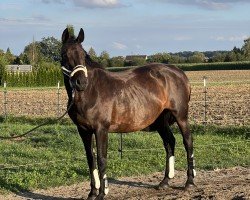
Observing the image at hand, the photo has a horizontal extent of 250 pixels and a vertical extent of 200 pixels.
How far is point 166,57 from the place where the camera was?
8081 centimetres

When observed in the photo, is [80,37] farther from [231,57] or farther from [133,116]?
[231,57]

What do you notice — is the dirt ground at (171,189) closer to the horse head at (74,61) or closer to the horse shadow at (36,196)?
the horse shadow at (36,196)

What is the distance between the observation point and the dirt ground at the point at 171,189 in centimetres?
666

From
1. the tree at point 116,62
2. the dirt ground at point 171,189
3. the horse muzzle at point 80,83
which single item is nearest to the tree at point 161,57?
the tree at point 116,62

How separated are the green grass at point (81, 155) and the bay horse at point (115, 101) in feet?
5.15

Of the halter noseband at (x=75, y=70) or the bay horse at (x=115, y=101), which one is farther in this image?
the bay horse at (x=115, y=101)

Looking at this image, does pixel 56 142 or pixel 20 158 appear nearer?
pixel 20 158

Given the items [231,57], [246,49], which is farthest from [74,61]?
[246,49]

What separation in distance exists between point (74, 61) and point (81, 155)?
16.6ft

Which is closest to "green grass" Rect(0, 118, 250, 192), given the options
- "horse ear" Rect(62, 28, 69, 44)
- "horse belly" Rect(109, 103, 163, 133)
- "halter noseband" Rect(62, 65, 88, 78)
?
"horse belly" Rect(109, 103, 163, 133)

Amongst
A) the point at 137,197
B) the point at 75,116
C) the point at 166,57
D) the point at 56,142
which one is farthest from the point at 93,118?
the point at 166,57

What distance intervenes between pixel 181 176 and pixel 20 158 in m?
3.97

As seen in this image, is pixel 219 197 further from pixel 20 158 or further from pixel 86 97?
pixel 20 158

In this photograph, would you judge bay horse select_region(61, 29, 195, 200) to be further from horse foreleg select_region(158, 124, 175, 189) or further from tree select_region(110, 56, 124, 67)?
tree select_region(110, 56, 124, 67)
